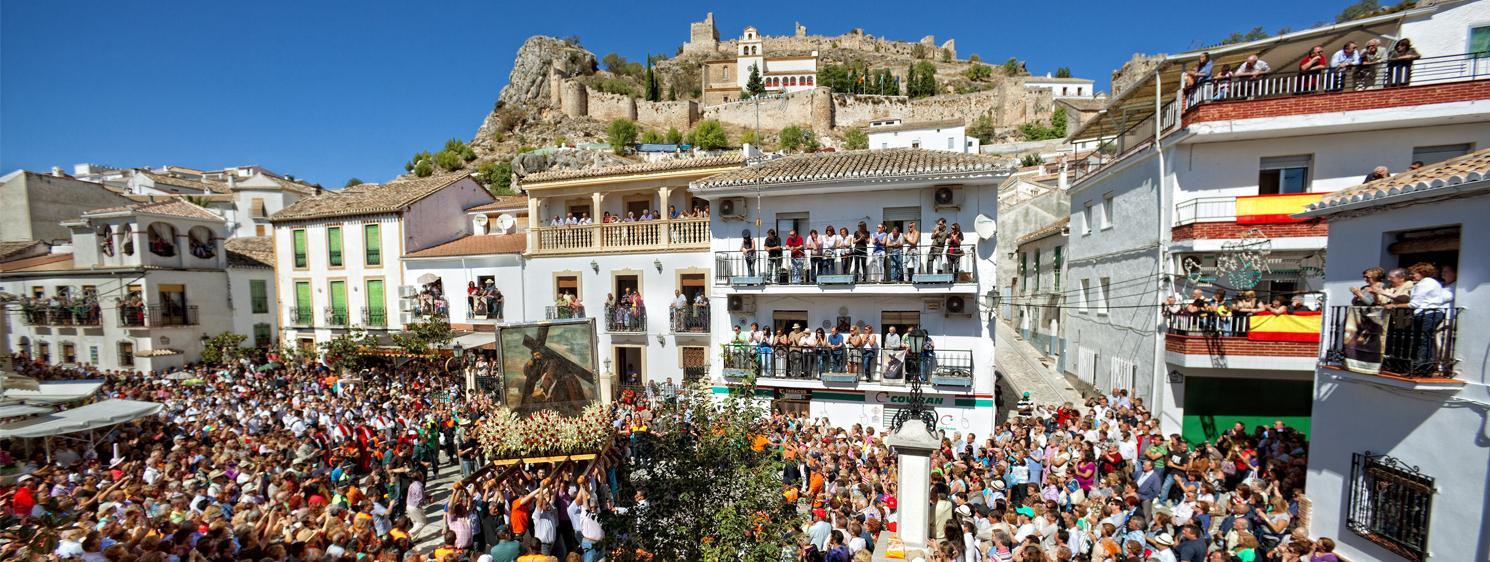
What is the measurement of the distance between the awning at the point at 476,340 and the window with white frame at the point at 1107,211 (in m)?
17.8

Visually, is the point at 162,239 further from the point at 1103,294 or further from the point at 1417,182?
the point at 1417,182

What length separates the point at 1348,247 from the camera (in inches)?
316

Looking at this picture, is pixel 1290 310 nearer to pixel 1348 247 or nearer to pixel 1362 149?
pixel 1362 149

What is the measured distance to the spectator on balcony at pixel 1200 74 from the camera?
12297 millimetres

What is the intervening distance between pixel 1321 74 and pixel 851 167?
363 inches

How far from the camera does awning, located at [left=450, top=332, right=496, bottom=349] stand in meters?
18.3

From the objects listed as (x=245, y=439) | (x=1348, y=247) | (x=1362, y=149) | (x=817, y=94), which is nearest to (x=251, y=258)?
(x=245, y=439)

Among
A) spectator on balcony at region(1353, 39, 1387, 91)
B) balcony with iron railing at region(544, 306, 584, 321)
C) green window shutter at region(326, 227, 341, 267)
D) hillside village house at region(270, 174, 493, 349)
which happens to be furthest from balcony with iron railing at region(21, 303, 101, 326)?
spectator on balcony at region(1353, 39, 1387, 91)

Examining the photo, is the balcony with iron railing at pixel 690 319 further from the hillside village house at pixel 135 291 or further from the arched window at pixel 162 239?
→ the arched window at pixel 162 239

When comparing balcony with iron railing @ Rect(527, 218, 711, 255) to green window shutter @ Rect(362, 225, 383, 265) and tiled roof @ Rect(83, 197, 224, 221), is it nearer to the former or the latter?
green window shutter @ Rect(362, 225, 383, 265)

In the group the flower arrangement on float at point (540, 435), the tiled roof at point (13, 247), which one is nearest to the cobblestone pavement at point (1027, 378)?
the flower arrangement on float at point (540, 435)

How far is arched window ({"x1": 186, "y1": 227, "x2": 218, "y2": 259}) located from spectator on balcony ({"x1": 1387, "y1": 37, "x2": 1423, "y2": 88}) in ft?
125

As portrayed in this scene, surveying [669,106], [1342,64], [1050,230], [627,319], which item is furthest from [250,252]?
[669,106]

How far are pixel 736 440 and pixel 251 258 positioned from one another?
31209 mm
